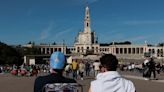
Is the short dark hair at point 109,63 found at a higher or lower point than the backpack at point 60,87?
higher

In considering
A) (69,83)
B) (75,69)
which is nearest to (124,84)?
(69,83)

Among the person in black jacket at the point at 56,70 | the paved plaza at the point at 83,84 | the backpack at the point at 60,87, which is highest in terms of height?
the person in black jacket at the point at 56,70

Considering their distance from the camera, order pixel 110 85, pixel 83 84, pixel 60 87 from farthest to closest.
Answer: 1. pixel 83 84
2. pixel 60 87
3. pixel 110 85

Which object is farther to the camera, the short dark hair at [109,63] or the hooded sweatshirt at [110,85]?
the short dark hair at [109,63]

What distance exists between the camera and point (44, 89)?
5156 millimetres

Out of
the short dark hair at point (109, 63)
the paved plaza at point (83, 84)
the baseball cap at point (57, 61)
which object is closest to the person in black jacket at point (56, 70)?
the baseball cap at point (57, 61)

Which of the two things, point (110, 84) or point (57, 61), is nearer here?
point (110, 84)

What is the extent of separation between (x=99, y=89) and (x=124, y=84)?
0.28m

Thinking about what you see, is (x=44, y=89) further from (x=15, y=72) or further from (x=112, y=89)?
(x=15, y=72)

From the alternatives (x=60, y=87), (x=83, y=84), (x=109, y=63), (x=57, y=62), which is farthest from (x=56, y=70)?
(x=83, y=84)

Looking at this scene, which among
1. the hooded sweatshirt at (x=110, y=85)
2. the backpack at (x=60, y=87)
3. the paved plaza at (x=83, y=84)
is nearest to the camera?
the hooded sweatshirt at (x=110, y=85)

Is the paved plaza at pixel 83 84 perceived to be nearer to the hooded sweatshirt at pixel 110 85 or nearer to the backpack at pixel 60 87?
the backpack at pixel 60 87

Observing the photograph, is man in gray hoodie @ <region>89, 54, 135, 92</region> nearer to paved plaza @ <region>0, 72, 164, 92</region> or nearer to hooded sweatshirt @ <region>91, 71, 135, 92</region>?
hooded sweatshirt @ <region>91, 71, 135, 92</region>

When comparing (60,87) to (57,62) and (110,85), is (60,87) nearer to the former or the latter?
(57,62)
